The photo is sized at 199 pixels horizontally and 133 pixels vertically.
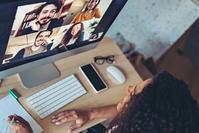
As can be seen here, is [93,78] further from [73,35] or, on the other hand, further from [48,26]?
[48,26]

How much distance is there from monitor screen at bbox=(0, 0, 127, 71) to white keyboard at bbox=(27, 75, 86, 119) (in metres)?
0.12

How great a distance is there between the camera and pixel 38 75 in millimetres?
1334

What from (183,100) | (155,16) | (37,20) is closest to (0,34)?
(37,20)

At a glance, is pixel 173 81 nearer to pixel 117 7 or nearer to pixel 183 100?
pixel 183 100

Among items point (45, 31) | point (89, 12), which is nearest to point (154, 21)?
point (89, 12)

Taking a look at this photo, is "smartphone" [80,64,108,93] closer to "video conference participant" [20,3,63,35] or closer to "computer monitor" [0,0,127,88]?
"computer monitor" [0,0,127,88]

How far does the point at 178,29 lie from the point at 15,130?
1.17 meters

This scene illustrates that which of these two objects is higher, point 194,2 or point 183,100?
point 194,2

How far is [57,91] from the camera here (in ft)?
4.31

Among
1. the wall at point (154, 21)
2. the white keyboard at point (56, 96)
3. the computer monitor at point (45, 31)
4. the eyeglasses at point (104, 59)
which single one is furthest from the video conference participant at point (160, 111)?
the wall at point (154, 21)

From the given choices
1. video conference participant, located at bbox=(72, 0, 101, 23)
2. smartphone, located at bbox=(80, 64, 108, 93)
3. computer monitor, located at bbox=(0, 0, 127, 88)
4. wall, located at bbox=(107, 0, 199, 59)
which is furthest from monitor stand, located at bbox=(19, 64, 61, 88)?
wall, located at bbox=(107, 0, 199, 59)

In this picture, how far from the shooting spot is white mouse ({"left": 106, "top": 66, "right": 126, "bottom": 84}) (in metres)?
1.44

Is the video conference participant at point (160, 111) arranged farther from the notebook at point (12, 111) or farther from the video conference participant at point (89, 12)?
the video conference participant at point (89, 12)

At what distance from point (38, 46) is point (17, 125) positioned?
0.25m
